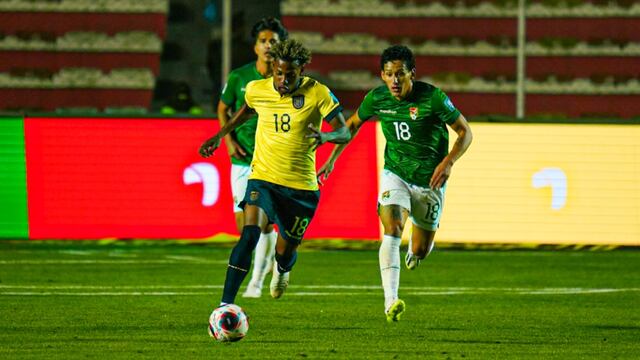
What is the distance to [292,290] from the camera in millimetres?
11383

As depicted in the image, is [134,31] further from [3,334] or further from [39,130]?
[3,334]

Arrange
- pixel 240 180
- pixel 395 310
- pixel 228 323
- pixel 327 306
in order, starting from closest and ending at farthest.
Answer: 1. pixel 228 323
2. pixel 395 310
3. pixel 327 306
4. pixel 240 180

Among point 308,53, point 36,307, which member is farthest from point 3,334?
point 308,53

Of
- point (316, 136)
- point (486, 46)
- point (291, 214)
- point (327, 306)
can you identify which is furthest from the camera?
point (486, 46)

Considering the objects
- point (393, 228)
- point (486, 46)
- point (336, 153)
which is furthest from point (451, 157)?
point (486, 46)

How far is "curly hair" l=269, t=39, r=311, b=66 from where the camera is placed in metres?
8.45

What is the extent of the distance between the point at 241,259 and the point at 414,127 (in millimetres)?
2185

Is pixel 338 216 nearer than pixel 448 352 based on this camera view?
No

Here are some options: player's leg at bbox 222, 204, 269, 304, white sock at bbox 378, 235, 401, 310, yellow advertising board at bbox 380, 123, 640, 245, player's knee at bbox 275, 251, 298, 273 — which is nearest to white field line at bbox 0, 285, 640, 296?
player's knee at bbox 275, 251, 298, 273

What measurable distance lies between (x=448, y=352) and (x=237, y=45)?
15066mm

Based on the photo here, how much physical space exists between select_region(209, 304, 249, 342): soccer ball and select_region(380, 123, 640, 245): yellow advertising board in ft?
26.8

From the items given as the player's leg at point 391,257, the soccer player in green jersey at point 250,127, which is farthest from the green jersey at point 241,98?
the player's leg at point 391,257

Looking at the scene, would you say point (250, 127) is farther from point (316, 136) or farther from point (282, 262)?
point (316, 136)

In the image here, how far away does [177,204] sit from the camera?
15664 mm
